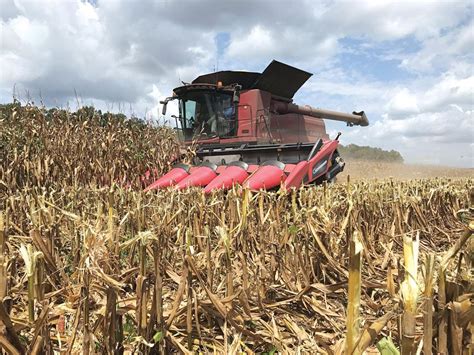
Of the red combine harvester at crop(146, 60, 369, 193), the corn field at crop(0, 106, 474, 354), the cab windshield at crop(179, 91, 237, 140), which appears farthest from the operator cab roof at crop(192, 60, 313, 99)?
the corn field at crop(0, 106, 474, 354)

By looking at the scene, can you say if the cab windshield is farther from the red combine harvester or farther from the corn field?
the corn field

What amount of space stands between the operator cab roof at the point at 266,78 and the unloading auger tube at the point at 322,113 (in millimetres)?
364

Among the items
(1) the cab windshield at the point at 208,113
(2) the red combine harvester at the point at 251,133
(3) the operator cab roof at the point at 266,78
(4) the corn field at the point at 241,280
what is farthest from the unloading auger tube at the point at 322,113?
(4) the corn field at the point at 241,280

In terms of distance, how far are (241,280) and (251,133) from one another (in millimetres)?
7201

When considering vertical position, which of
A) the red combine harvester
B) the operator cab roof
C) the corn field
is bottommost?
the corn field

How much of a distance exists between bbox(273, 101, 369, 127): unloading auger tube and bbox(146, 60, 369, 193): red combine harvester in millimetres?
35

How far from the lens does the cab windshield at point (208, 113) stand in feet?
30.3

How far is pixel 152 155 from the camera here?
8453 mm

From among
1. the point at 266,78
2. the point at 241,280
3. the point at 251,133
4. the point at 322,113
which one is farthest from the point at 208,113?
the point at 241,280

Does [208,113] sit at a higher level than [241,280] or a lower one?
higher

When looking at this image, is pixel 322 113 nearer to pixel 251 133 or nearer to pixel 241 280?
pixel 251 133

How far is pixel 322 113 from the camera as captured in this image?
1281 centimetres

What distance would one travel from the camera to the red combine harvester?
22.0 ft

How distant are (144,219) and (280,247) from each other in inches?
41.7
